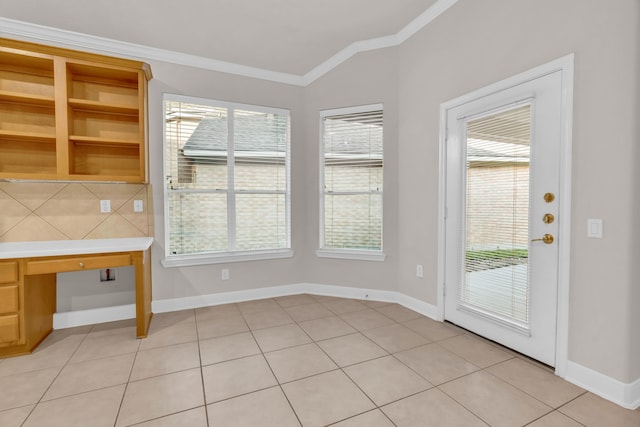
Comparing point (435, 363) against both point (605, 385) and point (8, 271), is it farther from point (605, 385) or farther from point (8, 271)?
point (8, 271)

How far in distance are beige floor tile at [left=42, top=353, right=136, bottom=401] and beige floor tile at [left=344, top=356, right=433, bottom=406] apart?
60.7 inches

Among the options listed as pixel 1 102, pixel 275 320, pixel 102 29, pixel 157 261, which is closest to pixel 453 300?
pixel 275 320

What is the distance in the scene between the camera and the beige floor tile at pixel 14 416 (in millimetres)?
1597

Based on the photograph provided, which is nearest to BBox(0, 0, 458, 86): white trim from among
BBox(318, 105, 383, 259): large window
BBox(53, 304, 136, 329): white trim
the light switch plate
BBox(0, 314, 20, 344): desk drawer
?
BBox(318, 105, 383, 259): large window

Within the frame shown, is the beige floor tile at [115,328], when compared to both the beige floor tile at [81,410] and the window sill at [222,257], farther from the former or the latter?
the beige floor tile at [81,410]

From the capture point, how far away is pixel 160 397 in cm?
181

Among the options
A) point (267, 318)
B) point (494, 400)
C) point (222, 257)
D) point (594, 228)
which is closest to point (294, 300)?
point (267, 318)

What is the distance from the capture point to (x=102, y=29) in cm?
281

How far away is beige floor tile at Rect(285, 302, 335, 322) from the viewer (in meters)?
3.09

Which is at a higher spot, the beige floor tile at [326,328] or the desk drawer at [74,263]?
the desk drawer at [74,263]

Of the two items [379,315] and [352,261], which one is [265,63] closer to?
[352,261]

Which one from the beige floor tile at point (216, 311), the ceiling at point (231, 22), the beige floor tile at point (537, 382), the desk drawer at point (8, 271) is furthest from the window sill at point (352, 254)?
the desk drawer at point (8, 271)

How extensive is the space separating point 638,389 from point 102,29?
479 centimetres

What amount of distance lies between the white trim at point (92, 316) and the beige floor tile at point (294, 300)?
1.52m
